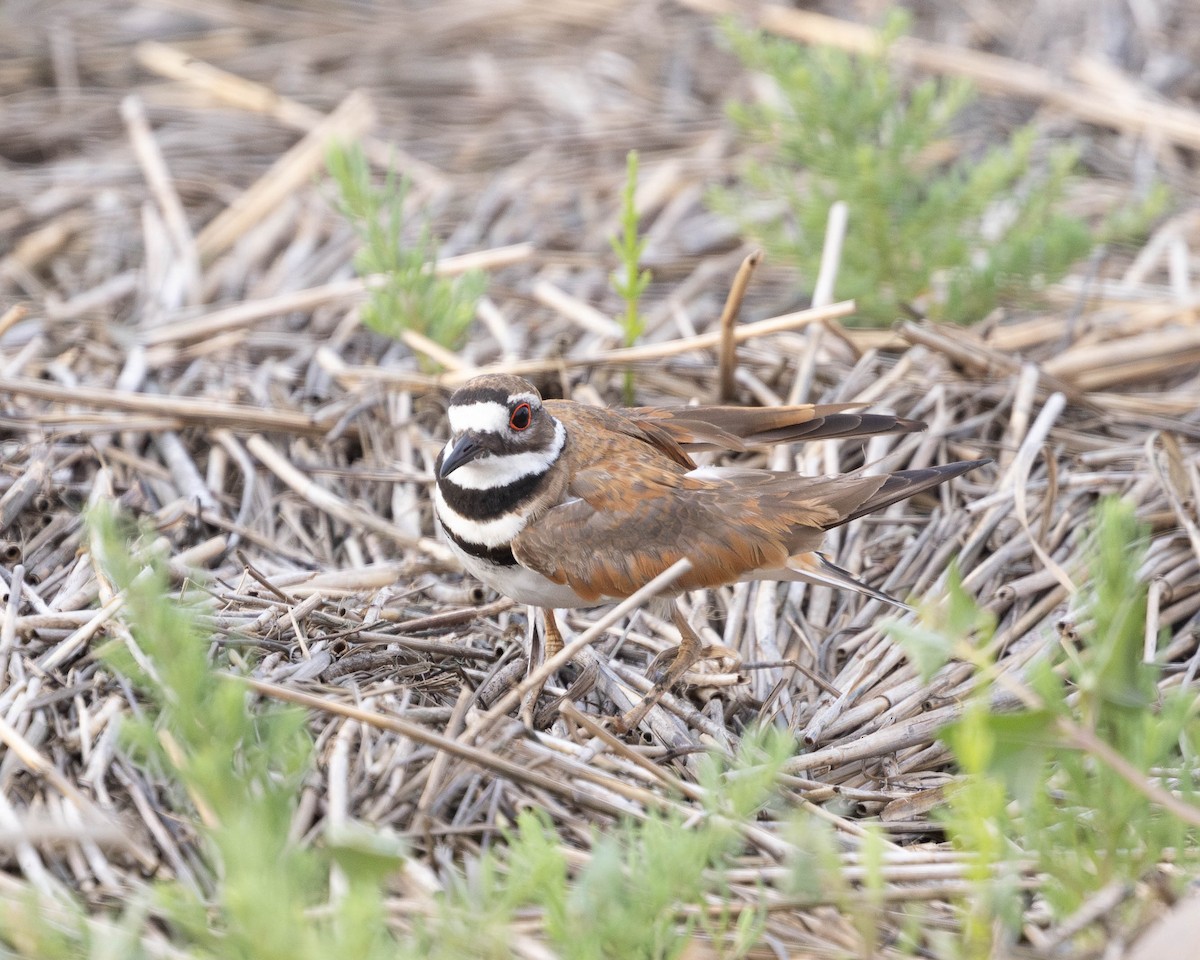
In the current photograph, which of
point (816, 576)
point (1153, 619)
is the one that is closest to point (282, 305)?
point (816, 576)

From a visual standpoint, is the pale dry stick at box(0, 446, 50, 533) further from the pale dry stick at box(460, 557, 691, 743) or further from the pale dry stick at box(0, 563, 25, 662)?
the pale dry stick at box(460, 557, 691, 743)

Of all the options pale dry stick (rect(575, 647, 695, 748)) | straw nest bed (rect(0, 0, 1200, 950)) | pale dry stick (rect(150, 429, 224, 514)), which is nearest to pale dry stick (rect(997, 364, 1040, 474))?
straw nest bed (rect(0, 0, 1200, 950))

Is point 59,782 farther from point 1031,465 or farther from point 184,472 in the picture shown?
point 1031,465

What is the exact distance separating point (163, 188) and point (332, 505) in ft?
9.59

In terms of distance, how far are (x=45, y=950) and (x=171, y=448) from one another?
115 inches

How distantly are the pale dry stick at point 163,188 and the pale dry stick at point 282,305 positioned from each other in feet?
1.57

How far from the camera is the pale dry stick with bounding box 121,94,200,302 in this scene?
6.48 m

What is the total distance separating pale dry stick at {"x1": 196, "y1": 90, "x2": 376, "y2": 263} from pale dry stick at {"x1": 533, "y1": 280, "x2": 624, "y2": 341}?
1371mm

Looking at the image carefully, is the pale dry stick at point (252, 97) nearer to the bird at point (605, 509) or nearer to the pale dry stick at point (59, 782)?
the bird at point (605, 509)

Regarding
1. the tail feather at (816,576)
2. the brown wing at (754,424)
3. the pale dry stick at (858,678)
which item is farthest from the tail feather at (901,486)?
the pale dry stick at (858,678)

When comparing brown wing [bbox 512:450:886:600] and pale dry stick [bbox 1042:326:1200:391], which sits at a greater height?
brown wing [bbox 512:450:886:600]

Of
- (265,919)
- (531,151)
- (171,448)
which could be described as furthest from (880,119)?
(265,919)

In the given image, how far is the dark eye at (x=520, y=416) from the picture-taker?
4.21 m

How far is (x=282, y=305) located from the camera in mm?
5918
